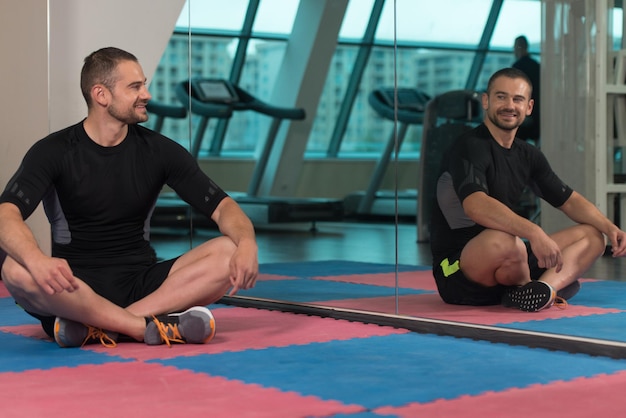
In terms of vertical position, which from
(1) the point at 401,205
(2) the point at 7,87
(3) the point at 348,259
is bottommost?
(3) the point at 348,259

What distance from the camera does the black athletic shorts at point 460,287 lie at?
12.1 feet

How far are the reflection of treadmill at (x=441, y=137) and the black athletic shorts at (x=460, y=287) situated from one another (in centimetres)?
18

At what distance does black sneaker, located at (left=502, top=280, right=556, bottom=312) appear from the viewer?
139 inches

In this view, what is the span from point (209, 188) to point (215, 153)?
526cm

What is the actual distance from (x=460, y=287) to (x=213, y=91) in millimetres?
5156

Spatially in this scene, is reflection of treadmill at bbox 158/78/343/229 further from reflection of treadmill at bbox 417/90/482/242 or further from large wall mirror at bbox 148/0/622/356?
reflection of treadmill at bbox 417/90/482/242

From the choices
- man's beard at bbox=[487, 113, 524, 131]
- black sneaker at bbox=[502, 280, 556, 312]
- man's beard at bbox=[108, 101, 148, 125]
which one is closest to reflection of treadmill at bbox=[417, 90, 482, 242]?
man's beard at bbox=[487, 113, 524, 131]

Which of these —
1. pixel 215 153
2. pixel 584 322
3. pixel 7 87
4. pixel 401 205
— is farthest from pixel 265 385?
pixel 215 153

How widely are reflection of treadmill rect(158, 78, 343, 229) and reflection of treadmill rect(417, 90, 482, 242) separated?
1798 millimetres

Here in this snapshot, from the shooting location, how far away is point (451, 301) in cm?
371

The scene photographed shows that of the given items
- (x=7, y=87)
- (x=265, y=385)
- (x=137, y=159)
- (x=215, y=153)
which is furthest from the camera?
(x=215, y=153)

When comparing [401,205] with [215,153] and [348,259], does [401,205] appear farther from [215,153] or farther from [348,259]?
[215,153]

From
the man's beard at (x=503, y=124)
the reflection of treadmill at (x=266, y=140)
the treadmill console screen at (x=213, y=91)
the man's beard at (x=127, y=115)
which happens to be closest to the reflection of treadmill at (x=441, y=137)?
the man's beard at (x=503, y=124)

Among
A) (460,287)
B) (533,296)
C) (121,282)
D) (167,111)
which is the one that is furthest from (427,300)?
(167,111)
